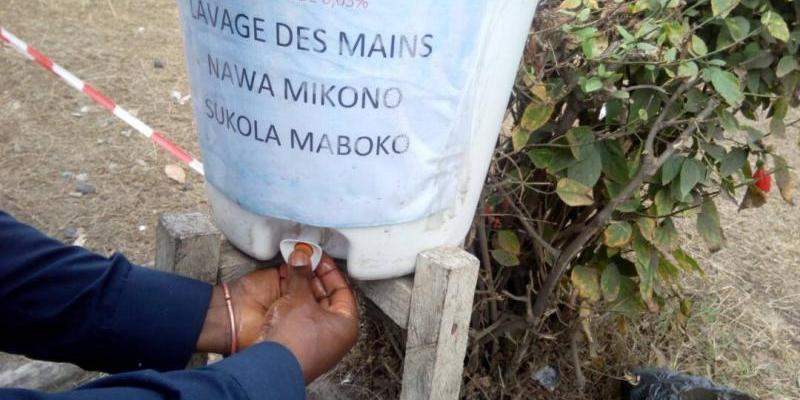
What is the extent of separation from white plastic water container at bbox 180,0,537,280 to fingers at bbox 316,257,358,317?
49 millimetres

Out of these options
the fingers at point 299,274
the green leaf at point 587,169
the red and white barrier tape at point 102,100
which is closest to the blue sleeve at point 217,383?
the fingers at point 299,274

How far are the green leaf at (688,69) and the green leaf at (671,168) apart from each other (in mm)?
221

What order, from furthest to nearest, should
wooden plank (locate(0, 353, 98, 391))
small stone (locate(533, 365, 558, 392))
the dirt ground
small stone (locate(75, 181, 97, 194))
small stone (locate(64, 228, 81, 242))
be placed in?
small stone (locate(75, 181, 97, 194)) → small stone (locate(64, 228, 81, 242)) → the dirt ground → small stone (locate(533, 365, 558, 392)) → wooden plank (locate(0, 353, 98, 391))

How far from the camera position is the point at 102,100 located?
368cm

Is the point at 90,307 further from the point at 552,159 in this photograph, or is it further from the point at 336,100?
the point at 552,159

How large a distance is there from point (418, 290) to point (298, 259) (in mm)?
201

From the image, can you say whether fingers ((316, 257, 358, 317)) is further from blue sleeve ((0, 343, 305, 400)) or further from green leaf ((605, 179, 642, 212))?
green leaf ((605, 179, 642, 212))

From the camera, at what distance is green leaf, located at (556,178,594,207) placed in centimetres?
134

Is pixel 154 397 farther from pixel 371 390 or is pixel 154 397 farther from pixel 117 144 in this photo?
pixel 117 144

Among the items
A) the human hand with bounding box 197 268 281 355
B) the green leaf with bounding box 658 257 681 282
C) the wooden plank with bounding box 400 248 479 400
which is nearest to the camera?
the wooden plank with bounding box 400 248 479 400

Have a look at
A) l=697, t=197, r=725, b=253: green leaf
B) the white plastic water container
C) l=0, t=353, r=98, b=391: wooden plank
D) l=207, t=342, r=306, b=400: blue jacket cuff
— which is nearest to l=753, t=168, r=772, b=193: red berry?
l=697, t=197, r=725, b=253: green leaf

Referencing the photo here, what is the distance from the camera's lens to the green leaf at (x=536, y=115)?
4.30 ft

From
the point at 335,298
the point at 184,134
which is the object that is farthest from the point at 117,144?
the point at 335,298

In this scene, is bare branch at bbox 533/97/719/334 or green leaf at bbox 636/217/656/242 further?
green leaf at bbox 636/217/656/242
